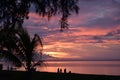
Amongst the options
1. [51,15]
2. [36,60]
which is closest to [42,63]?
[36,60]

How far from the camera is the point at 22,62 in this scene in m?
20.2

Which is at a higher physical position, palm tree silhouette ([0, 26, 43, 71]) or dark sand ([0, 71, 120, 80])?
palm tree silhouette ([0, 26, 43, 71])

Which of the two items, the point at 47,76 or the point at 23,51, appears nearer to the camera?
the point at 23,51

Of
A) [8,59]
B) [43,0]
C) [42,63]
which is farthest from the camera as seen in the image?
[42,63]

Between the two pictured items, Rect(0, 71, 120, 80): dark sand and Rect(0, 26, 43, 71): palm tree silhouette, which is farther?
Rect(0, 71, 120, 80): dark sand

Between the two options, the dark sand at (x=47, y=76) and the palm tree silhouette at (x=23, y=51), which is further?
the dark sand at (x=47, y=76)

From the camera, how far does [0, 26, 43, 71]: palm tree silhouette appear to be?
62.1 feet

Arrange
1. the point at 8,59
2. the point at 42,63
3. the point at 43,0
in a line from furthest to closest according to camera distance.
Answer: the point at 42,63
the point at 8,59
the point at 43,0

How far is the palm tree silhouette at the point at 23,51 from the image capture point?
1894 centimetres

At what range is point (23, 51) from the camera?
19969 mm

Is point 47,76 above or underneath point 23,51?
underneath

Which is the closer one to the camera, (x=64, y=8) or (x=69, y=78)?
(x=64, y=8)

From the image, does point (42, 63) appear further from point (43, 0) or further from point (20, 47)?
point (43, 0)

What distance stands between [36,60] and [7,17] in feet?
28.6
